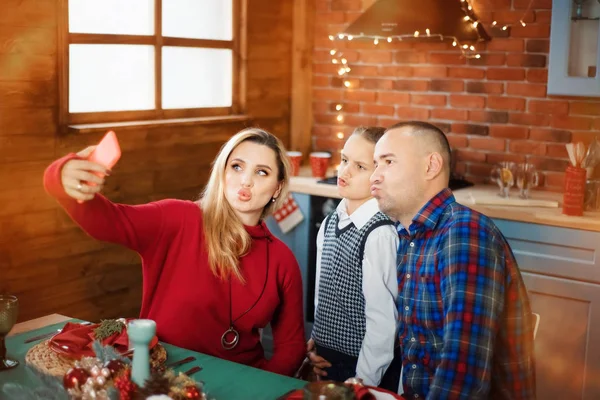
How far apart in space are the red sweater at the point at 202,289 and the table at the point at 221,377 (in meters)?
0.19

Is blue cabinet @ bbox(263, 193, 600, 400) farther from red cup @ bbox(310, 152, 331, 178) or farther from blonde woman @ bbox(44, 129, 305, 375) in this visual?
blonde woman @ bbox(44, 129, 305, 375)

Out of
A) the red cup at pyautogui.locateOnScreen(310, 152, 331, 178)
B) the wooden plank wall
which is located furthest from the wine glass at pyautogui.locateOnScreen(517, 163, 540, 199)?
the wooden plank wall

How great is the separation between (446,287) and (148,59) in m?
2.38

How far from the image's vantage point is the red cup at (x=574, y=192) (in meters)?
3.54

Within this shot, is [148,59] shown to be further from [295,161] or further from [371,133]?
[371,133]

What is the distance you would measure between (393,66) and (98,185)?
2.90 meters

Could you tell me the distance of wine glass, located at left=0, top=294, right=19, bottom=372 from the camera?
6.30 ft

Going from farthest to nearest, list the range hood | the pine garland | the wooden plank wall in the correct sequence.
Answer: the range hood → the wooden plank wall → the pine garland

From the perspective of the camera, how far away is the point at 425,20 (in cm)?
398

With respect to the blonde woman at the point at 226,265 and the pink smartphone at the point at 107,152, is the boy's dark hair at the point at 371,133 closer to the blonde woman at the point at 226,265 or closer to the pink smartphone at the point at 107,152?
the blonde woman at the point at 226,265

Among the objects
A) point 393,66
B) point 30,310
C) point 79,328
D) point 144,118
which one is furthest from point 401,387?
point 393,66

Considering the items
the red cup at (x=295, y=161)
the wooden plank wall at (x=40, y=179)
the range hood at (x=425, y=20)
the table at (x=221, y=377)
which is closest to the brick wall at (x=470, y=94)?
the range hood at (x=425, y=20)

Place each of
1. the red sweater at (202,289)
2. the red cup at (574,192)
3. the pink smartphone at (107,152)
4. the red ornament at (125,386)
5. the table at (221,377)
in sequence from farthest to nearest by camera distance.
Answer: the red cup at (574,192) < the red sweater at (202,289) < the table at (221,377) < the pink smartphone at (107,152) < the red ornament at (125,386)

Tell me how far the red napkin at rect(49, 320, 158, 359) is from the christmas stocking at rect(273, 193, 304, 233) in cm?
222
